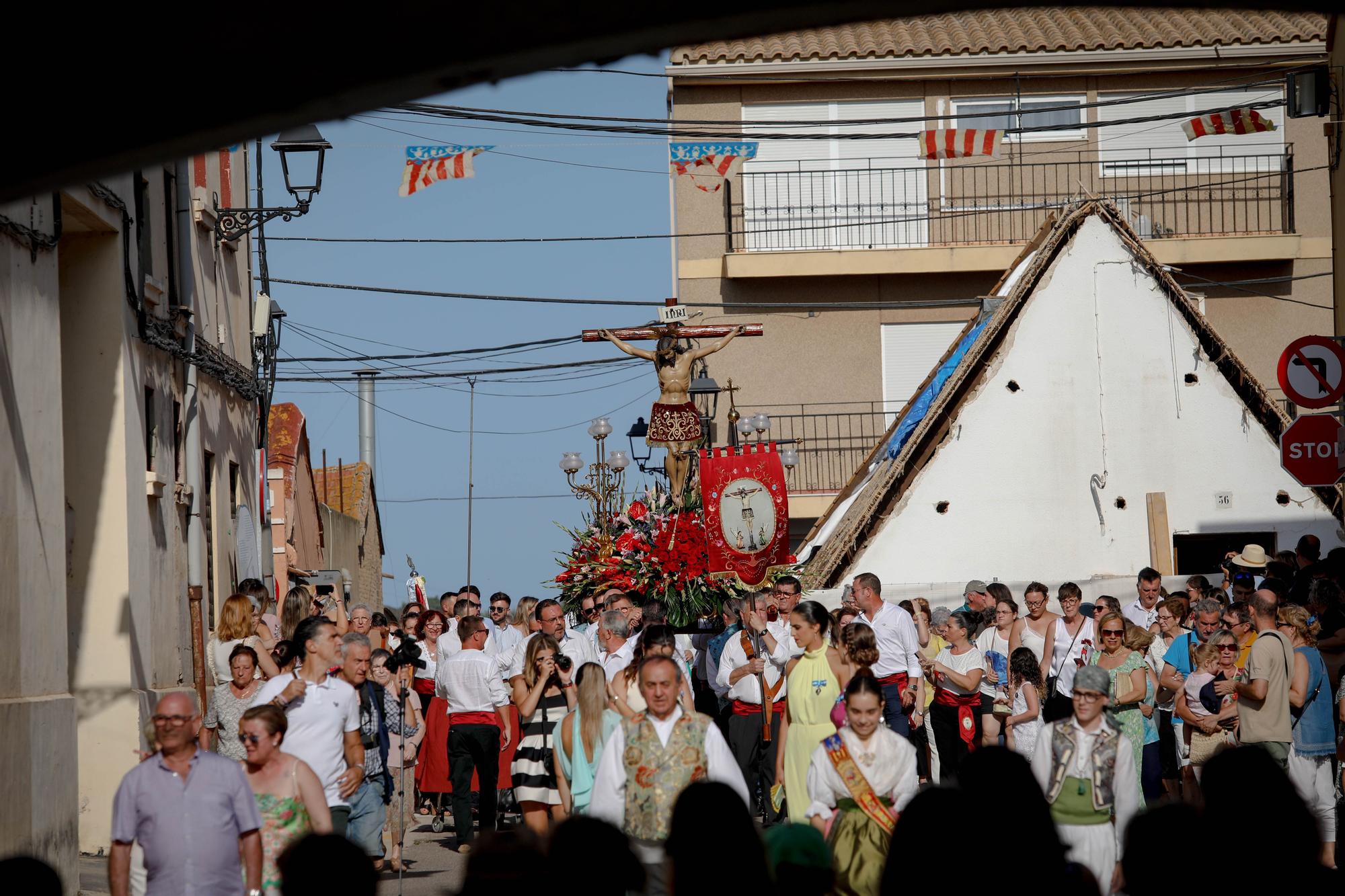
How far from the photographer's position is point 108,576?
13852 mm

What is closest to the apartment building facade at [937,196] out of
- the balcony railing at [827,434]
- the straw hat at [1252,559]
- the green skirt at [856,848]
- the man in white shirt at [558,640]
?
the balcony railing at [827,434]

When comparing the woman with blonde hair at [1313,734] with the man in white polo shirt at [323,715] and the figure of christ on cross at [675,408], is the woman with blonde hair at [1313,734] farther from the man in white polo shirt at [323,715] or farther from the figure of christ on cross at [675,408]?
the figure of christ on cross at [675,408]

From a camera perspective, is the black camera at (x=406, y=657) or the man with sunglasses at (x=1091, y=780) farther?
the black camera at (x=406, y=657)

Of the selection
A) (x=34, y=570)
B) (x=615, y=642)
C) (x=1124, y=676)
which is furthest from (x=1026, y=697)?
(x=34, y=570)

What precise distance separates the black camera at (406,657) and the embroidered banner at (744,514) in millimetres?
4248

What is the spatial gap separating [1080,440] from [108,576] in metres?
13.6

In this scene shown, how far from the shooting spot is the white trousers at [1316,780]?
11.1m

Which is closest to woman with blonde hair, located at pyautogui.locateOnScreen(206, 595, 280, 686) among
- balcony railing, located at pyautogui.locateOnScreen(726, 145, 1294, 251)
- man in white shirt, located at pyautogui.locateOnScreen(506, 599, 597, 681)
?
man in white shirt, located at pyautogui.locateOnScreen(506, 599, 597, 681)

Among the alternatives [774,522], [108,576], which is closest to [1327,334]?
[774,522]

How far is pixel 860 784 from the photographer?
8.01m

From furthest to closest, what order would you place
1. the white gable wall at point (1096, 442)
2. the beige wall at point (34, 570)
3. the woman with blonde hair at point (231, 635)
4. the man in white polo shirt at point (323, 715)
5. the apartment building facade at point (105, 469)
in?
the white gable wall at point (1096, 442) → the woman with blonde hair at point (231, 635) → the apartment building facade at point (105, 469) → the beige wall at point (34, 570) → the man in white polo shirt at point (323, 715)

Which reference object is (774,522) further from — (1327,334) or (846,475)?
(1327,334)

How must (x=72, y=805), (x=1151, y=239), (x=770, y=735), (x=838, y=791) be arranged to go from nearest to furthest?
(x=838, y=791) < (x=72, y=805) < (x=770, y=735) < (x=1151, y=239)

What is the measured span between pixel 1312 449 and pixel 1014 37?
17.7 meters
